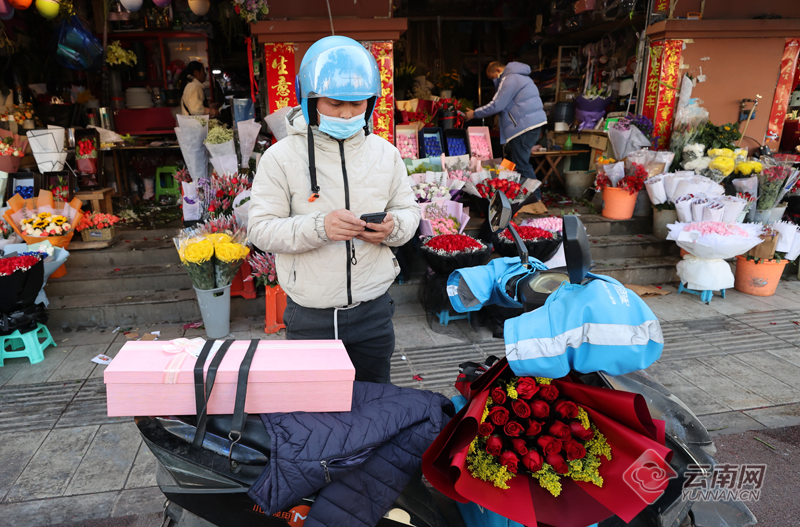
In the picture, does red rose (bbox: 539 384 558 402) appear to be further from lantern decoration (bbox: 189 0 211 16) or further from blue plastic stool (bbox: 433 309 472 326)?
lantern decoration (bbox: 189 0 211 16)

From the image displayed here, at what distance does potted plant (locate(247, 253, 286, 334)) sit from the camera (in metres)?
4.48

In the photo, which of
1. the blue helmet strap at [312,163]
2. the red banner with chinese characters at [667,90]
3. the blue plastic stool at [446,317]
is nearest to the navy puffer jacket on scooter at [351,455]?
the blue helmet strap at [312,163]

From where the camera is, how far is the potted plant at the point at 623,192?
6293mm

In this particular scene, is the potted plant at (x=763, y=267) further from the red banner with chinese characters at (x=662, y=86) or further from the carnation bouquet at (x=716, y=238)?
the red banner with chinese characters at (x=662, y=86)

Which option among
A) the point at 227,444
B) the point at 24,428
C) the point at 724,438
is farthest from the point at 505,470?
the point at 24,428

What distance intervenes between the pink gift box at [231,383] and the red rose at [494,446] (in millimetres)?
445

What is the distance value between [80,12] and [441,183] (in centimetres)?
735

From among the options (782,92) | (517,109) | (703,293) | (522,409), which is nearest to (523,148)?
(517,109)

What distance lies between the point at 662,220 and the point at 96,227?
6.89 metres

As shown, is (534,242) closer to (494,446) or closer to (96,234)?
(494,446)

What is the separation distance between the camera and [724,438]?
3.15m

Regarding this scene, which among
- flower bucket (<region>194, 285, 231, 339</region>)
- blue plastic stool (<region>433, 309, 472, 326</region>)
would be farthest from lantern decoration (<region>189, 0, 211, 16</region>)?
blue plastic stool (<region>433, 309, 472, 326</region>)

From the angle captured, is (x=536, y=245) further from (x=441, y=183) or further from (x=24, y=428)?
(x=24, y=428)

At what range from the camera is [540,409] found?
1.40 metres
